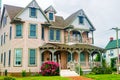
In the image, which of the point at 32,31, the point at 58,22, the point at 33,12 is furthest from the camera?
the point at 58,22

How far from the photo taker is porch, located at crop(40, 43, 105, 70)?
A: 1330 inches

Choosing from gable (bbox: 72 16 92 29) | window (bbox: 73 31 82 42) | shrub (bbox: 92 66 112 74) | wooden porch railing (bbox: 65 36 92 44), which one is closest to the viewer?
shrub (bbox: 92 66 112 74)

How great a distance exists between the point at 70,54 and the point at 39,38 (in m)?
6.28

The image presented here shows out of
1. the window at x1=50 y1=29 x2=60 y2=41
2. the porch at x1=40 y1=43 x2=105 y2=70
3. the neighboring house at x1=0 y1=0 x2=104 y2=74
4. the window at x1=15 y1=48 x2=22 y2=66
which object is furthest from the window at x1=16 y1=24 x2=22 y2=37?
the window at x1=50 y1=29 x2=60 y2=41

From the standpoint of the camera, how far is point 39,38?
3438cm

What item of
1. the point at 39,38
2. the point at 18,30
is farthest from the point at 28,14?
the point at 39,38

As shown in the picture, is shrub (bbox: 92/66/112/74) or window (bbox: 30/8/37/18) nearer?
shrub (bbox: 92/66/112/74)

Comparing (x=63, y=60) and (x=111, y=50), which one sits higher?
(x=111, y=50)

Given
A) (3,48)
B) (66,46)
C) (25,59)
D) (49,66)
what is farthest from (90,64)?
(3,48)

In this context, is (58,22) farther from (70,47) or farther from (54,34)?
(70,47)

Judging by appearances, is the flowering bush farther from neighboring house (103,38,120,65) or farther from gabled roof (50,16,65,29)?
neighboring house (103,38,120,65)

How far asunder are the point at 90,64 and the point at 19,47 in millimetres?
10995

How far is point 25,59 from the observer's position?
1294 inches

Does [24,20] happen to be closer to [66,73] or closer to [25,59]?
[25,59]
